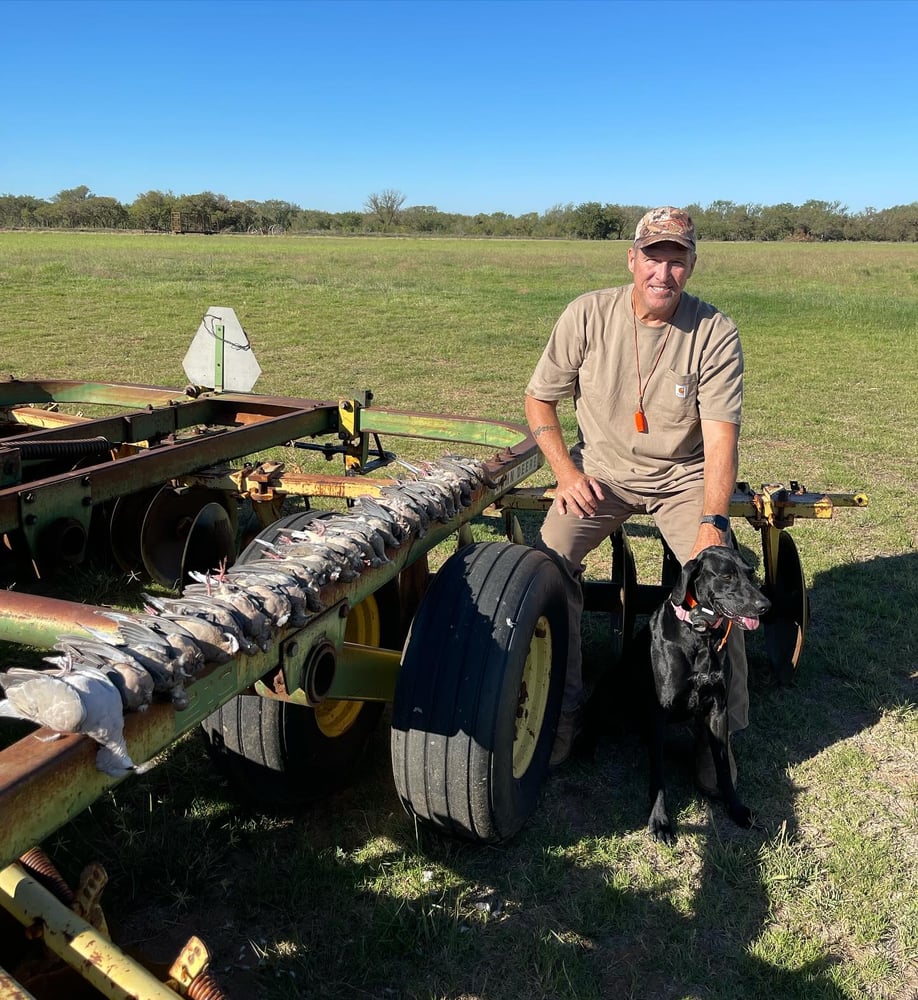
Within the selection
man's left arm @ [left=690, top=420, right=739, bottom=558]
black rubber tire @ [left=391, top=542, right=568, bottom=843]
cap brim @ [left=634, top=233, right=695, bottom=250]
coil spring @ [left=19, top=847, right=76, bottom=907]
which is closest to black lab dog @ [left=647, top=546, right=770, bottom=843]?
man's left arm @ [left=690, top=420, right=739, bottom=558]

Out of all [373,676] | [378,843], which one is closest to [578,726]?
[378,843]

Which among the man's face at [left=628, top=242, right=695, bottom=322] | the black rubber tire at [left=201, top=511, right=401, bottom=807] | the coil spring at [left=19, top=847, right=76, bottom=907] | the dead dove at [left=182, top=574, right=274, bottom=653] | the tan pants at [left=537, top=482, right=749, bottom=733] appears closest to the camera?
the dead dove at [left=182, top=574, right=274, bottom=653]

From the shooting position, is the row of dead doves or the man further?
the man

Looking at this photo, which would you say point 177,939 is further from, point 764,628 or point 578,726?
point 764,628

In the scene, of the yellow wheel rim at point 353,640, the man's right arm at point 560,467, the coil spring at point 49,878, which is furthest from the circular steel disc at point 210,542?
the coil spring at point 49,878

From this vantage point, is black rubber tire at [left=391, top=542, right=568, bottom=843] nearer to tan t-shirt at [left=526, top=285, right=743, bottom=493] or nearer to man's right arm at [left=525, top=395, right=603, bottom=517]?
man's right arm at [left=525, top=395, right=603, bottom=517]

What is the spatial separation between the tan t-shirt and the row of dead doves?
53.5 inches

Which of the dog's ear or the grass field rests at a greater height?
the dog's ear

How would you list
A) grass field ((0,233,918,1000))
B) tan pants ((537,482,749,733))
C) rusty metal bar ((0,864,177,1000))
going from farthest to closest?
tan pants ((537,482,749,733)), grass field ((0,233,918,1000)), rusty metal bar ((0,864,177,1000))

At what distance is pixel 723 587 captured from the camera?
2.77 meters

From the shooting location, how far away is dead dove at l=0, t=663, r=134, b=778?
1321mm

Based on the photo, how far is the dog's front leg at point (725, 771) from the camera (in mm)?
3004

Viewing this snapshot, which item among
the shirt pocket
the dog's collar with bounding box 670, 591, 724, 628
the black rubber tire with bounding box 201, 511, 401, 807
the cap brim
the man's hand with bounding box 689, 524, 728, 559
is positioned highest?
the cap brim

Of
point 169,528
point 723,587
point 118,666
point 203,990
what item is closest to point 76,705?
point 118,666
